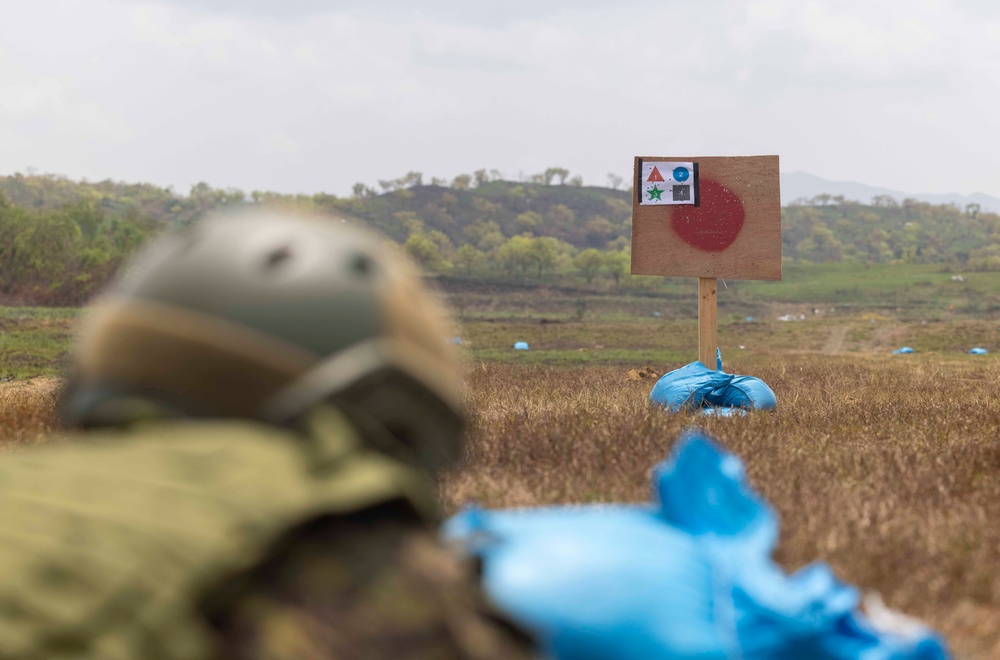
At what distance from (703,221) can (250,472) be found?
9147 millimetres

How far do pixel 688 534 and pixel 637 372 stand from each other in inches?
435

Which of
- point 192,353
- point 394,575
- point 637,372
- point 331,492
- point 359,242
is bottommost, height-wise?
point 637,372

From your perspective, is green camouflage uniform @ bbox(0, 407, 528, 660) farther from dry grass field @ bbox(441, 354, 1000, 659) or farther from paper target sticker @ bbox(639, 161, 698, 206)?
paper target sticker @ bbox(639, 161, 698, 206)

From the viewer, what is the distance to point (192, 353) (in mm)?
2191

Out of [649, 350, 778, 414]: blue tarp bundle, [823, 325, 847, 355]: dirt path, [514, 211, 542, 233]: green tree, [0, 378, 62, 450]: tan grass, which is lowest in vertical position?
[823, 325, 847, 355]: dirt path

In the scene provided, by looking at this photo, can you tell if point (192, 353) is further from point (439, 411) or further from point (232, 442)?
point (439, 411)

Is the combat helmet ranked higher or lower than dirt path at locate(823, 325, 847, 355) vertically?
higher

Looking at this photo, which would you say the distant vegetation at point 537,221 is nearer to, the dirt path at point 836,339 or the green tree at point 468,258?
the green tree at point 468,258

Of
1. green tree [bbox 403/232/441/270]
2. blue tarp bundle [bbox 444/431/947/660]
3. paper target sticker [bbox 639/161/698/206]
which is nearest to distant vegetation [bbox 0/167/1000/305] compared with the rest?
green tree [bbox 403/232/441/270]

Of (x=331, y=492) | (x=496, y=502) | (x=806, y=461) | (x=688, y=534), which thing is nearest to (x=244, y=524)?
(x=331, y=492)

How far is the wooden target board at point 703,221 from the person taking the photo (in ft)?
34.7

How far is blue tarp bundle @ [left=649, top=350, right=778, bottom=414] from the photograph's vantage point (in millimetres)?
8609

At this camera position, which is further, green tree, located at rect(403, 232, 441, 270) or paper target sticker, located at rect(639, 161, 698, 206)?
green tree, located at rect(403, 232, 441, 270)

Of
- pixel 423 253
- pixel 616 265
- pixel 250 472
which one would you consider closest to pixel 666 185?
pixel 250 472
